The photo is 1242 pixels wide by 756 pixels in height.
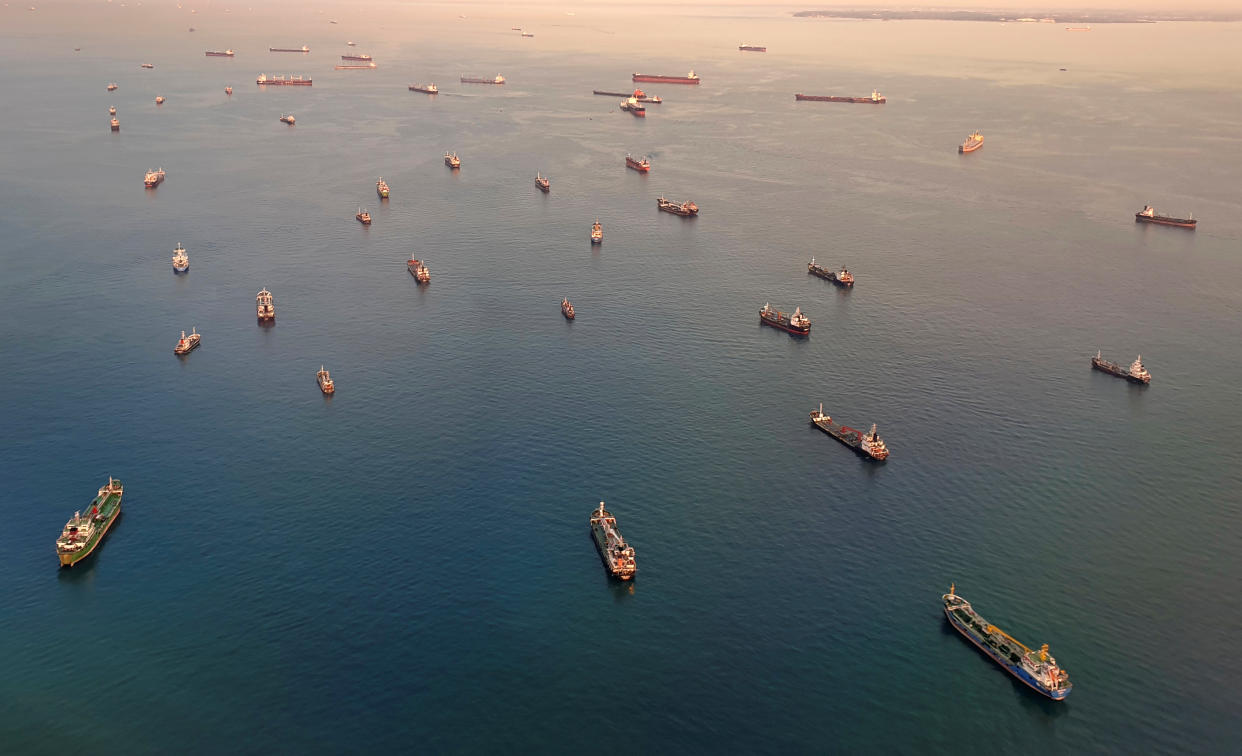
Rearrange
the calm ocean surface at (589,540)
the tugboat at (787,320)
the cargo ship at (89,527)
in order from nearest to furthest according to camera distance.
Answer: the calm ocean surface at (589,540)
the cargo ship at (89,527)
the tugboat at (787,320)

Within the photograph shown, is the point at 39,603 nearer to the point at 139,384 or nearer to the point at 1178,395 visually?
the point at 139,384

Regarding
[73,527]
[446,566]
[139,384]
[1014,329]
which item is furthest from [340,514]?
[1014,329]

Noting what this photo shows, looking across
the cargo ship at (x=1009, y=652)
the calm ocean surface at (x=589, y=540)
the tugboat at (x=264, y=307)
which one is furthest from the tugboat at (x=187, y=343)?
the cargo ship at (x=1009, y=652)

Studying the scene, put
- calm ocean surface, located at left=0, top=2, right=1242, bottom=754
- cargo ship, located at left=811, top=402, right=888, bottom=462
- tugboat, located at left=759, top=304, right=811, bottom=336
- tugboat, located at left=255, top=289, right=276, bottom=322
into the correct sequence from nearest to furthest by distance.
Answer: calm ocean surface, located at left=0, top=2, right=1242, bottom=754 < cargo ship, located at left=811, top=402, right=888, bottom=462 < tugboat, located at left=759, top=304, right=811, bottom=336 < tugboat, located at left=255, top=289, right=276, bottom=322

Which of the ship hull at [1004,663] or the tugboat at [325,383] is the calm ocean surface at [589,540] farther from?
the tugboat at [325,383]

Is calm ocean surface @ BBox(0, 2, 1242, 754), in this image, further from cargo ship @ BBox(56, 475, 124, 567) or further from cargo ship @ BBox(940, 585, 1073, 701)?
cargo ship @ BBox(56, 475, 124, 567)

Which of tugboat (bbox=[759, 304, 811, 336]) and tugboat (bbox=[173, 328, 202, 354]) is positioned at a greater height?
tugboat (bbox=[759, 304, 811, 336])

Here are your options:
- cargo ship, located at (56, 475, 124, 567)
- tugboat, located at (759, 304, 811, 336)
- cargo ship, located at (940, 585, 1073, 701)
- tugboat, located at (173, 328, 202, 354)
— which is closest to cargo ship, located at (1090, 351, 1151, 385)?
tugboat, located at (759, 304, 811, 336)
